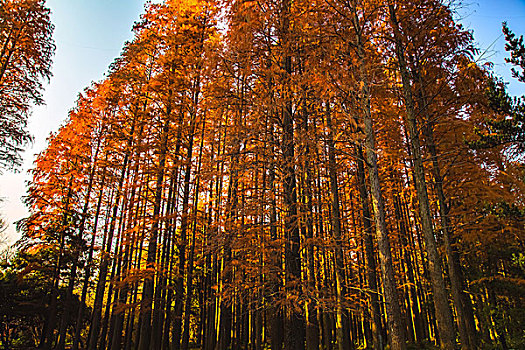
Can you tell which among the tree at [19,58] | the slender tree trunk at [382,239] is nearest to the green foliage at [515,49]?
the slender tree trunk at [382,239]

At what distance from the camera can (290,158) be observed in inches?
290

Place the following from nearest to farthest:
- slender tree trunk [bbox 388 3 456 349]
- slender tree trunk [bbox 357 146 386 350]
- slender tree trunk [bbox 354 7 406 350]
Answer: slender tree trunk [bbox 354 7 406 350]
slender tree trunk [bbox 388 3 456 349]
slender tree trunk [bbox 357 146 386 350]

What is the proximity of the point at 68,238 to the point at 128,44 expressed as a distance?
35.3ft

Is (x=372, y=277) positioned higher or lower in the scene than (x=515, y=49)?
lower

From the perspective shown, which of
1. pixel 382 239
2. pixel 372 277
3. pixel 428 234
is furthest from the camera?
pixel 372 277

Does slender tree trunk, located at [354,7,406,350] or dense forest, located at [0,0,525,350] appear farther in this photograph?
dense forest, located at [0,0,525,350]

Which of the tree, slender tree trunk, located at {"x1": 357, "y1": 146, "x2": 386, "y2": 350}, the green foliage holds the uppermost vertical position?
the tree

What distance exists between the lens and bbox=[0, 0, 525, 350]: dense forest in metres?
6.88

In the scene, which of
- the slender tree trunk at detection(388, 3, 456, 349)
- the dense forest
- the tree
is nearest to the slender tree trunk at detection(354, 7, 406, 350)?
the dense forest

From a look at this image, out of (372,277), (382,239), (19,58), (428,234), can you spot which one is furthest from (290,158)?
(19,58)

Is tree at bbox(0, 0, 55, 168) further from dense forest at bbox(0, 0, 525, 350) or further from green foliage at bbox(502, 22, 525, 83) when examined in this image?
green foliage at bbox(502, 22, 525, 83)

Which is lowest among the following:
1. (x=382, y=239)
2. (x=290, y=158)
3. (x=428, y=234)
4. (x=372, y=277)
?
(x=372, y=277)

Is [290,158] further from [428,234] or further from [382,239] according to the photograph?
[428,234]

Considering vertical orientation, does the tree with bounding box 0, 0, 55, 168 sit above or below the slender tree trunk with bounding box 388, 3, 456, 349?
above
